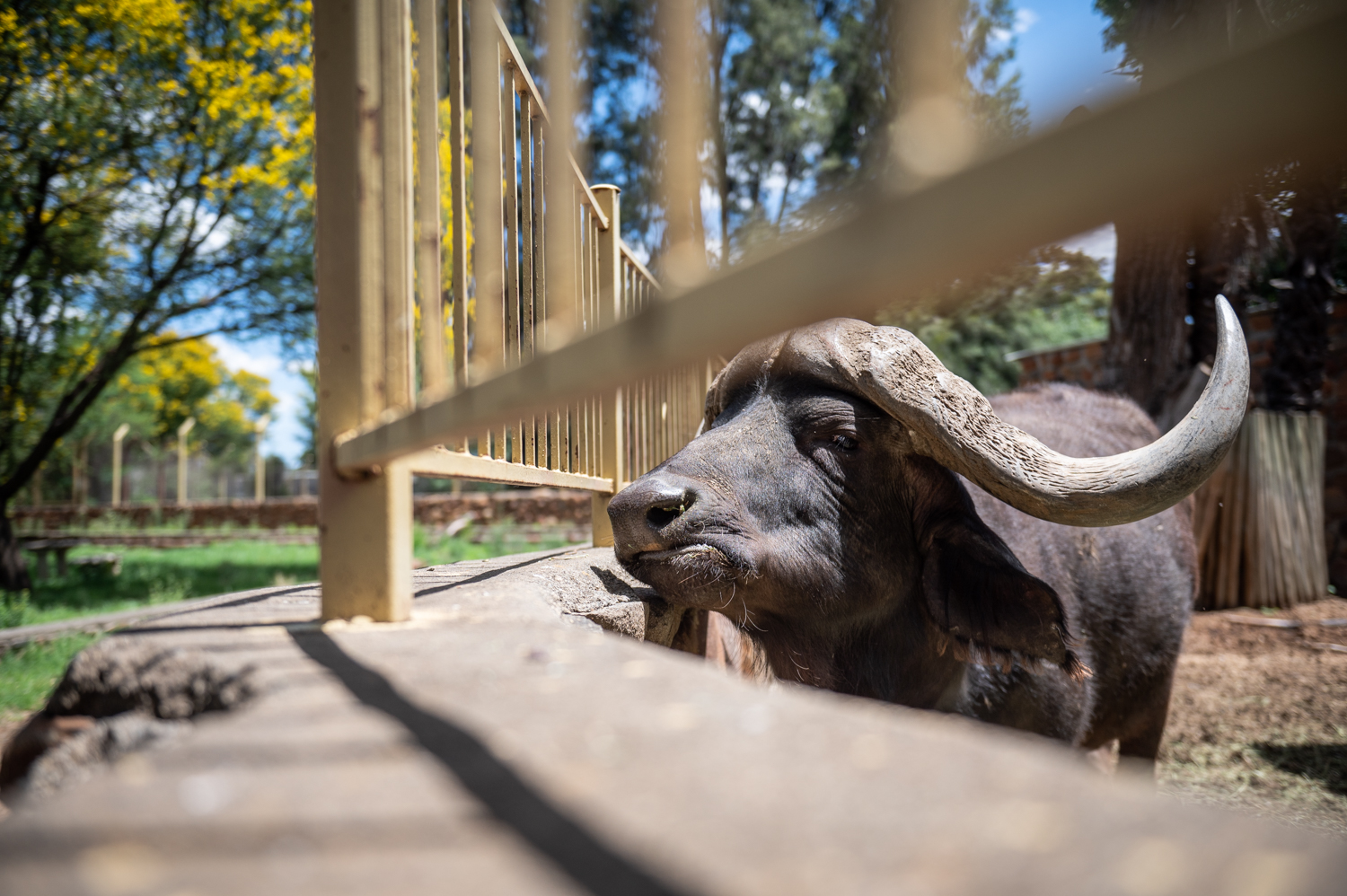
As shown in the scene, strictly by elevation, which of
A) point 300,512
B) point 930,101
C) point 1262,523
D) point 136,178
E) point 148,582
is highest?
point 136,178

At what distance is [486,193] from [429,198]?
19 cm

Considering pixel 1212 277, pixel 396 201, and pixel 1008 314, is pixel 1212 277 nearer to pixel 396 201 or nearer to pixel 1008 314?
pixel 1008 314

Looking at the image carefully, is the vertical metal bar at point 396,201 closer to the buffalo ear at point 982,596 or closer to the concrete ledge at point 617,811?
the concrete ledge at point 617,811

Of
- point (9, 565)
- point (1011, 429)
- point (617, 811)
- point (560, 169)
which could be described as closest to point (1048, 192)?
point (617, 811)

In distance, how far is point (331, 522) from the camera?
58.0 inches

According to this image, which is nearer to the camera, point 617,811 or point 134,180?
point 617,811

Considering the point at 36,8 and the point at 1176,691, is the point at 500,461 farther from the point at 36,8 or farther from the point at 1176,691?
the point at 36,8

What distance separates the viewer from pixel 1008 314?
3611 millimetres

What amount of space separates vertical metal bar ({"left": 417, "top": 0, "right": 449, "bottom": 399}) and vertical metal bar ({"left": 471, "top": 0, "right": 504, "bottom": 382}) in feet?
0.38

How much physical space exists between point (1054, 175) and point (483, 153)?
3.83ft

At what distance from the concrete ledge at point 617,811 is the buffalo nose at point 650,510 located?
854mm

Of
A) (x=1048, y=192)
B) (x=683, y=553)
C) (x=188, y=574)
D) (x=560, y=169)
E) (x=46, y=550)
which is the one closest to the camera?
(x=1048, y=192)

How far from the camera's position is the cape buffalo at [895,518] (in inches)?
73.2

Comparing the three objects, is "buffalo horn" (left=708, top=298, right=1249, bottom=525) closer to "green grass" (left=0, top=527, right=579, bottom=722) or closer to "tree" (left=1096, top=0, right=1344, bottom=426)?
"tree" (left=1096, top=0, right=1344, bottom=426)
